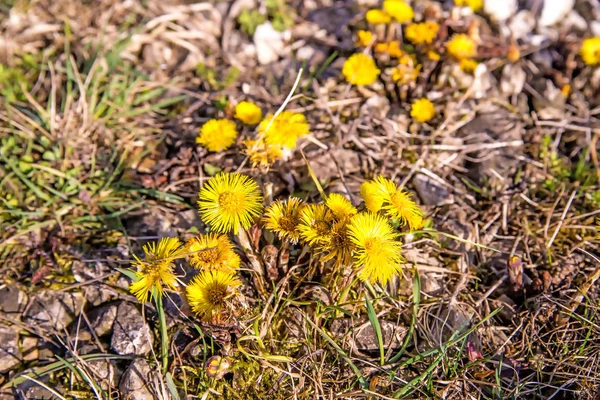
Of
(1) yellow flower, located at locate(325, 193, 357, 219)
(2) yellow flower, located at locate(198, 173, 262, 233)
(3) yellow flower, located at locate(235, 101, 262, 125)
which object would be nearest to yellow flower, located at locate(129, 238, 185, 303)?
(2) yellow flower, located at locate(198, 173, 262, 233)

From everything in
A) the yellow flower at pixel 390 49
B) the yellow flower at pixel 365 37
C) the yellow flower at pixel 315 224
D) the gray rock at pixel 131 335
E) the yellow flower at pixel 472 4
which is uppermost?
the yellow flower at pixel 472 4

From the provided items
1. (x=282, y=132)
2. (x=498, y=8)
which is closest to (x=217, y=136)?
(x=282, y=132)

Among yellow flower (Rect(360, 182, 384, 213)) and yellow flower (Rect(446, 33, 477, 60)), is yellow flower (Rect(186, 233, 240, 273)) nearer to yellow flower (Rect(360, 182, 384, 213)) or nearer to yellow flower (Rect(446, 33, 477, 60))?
yellow flower (Rect(360, 182, 384, 213))

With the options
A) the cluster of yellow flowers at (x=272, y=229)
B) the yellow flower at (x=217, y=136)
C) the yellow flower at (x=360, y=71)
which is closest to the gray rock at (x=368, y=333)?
the cluster of yellow flowers at (x=272, y=229)

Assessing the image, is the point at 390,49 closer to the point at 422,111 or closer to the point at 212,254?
the point at 422,111

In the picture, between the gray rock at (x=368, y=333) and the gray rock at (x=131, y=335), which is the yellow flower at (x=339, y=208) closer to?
the gray rock at (x=368, y=333)

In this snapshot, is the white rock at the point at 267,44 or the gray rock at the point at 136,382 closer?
the gray rock at the point at 136,382
